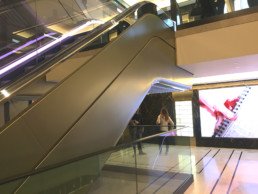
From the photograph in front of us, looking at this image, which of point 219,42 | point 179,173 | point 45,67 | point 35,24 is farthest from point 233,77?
point 45,67

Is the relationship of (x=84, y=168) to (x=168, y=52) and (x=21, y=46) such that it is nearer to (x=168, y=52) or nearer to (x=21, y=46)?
(x=21, y=46)

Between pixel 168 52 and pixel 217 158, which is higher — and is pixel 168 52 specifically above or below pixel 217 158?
above

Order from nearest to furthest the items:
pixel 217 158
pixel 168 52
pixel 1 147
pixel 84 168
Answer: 1. pixel 1 147
2. pixel 84 168
3. pixel 168 52
4. pixel 217 158

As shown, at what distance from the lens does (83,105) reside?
8.88ft

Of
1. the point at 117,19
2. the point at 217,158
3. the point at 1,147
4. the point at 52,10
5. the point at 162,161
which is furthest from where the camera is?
the point at 217,158

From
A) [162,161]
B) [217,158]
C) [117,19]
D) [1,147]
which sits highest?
[117,19]

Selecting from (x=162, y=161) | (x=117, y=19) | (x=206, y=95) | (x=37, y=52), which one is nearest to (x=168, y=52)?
(x=117, y=19)

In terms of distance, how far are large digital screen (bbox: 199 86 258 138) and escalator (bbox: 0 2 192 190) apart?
22.0 feet

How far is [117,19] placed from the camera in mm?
3922

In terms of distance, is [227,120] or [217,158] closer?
[217,158]

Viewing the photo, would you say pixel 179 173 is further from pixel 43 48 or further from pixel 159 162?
pixel 43 48

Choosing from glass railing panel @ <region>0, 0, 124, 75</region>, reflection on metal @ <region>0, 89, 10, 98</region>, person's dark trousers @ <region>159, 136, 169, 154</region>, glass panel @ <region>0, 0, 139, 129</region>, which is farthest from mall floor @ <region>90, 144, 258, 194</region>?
glass railing panel @ <region>0, 0, 124, 75</region>

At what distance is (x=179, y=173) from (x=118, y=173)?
6.28 feet

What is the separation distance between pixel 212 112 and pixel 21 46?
807 centimetres
